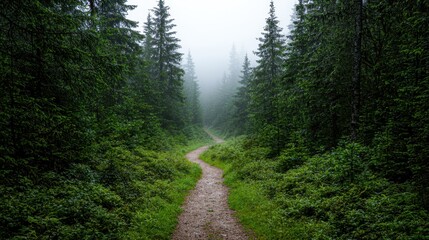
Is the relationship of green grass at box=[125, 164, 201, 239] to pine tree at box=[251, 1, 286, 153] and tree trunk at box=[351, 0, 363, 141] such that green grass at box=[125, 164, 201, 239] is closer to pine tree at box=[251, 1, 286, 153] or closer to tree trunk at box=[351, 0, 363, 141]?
tree trunk at box=[351, 0, 363, 141]

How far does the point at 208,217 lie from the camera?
33.7ft

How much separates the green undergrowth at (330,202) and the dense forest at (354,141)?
35mm

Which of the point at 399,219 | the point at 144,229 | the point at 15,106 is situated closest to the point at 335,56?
the point at 399,219

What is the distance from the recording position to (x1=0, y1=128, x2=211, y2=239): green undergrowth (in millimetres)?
5934

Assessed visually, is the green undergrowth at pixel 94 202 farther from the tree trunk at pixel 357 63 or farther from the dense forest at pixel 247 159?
the tree trunk at pixel 357 63

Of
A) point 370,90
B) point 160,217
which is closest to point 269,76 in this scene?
point 370,90

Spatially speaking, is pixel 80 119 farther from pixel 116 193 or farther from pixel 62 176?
pixel 116 193

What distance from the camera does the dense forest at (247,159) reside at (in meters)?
6.08

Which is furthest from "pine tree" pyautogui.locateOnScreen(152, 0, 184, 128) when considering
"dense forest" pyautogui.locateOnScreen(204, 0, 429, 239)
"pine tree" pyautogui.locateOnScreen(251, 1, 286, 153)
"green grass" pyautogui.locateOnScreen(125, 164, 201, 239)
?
"green grass" pyautogui.locateOnScreen(125, 164, 201, 239)

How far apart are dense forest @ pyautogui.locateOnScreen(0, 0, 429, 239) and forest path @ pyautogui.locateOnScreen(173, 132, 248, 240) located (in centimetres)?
48

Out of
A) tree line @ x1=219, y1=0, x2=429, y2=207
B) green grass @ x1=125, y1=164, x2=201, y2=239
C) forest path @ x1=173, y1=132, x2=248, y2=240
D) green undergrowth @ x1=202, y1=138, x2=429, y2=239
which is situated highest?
tree line @ x1=219, y1=0, x2=429, y2=207

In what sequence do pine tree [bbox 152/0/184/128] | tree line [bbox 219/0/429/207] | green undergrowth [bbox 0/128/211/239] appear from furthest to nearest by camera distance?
→ pine tree [bbox 152/0/184/128], tree line [bbox 219/0/429/207], green undergrowth [bbox 0/128/211/239]

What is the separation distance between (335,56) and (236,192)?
29.5 ft

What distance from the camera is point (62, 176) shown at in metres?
8.46
